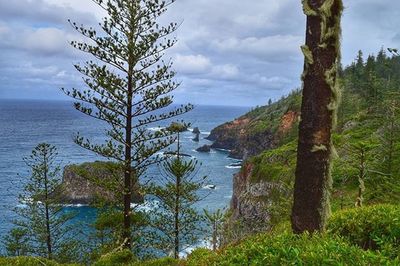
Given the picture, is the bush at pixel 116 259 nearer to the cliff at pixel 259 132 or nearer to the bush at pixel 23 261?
the bush at pixel 23 261

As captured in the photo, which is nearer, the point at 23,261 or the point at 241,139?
the point at 23,261

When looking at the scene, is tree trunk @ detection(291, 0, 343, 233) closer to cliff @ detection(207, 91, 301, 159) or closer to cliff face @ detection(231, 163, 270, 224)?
cliff face @ detection(231, 163, 270, 224)

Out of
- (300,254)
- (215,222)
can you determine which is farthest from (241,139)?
(300,254)

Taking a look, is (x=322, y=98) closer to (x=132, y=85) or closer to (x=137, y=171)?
(x=132, y=85)

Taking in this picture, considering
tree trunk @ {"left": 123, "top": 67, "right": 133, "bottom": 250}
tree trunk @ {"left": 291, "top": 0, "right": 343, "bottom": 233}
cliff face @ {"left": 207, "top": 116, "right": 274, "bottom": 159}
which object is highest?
tree trunk @ {"left": 291, "top": 0, "right": 343, "bottom": 233}

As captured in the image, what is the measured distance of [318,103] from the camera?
5.70 m

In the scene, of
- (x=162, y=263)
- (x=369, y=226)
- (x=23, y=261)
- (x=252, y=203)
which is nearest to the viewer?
(x=369, y=226)

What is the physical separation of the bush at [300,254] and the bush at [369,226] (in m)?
0.86

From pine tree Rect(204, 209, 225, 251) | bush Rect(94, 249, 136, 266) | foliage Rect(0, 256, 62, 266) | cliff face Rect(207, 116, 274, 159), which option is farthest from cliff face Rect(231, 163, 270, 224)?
cliff face Rect(207, 116, 274, 159)

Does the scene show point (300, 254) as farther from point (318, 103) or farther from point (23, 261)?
point (23, 261)

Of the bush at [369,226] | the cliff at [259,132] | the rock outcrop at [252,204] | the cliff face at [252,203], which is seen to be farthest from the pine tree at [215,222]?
the cliff at [259,132]

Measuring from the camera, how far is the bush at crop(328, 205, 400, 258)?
581cm

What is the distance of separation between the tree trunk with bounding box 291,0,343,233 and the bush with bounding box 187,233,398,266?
0.67m

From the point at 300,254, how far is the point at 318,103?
2228 millimetres
